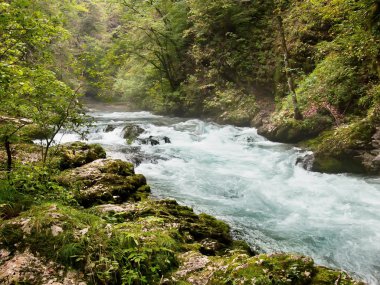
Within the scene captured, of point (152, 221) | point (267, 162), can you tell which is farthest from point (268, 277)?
point (267, 162)

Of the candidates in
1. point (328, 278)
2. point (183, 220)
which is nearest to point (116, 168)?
point (183, 220)

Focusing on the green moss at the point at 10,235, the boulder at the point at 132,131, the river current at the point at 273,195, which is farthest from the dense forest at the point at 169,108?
the boulder at the point at 132,131

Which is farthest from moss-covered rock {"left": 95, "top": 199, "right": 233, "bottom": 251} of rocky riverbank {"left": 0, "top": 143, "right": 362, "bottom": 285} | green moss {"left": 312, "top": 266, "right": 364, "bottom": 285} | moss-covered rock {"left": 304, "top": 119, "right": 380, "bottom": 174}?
moss-covered rock {"left": 304, "top": 119, "right": 380, "bottom": 174}

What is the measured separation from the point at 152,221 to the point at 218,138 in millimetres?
10984

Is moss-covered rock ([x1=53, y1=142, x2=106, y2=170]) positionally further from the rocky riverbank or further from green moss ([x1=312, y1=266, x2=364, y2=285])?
green moss ([x1=312, y1=266, x2=364, y2=285])

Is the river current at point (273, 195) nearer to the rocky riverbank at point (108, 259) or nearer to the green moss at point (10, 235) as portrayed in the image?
the rocky riverbank at point (108, 259)

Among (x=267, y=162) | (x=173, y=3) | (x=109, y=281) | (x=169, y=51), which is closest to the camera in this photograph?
(x=109, y=281)

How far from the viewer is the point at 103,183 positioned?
250 inches

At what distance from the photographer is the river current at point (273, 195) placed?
5902mm

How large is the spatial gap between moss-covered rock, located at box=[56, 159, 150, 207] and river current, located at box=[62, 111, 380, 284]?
1166mm

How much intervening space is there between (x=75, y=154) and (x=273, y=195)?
5457 millimetres

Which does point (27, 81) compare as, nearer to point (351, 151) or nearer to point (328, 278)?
point (328, 278)

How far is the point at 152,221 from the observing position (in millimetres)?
4371

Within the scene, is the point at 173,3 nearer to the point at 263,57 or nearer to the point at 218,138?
the point at 263,57
